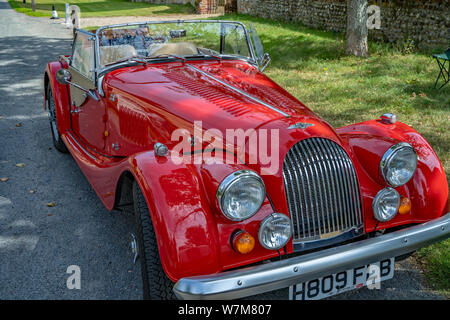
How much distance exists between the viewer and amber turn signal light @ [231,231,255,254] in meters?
2.32

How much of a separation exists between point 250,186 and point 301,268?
495 mm

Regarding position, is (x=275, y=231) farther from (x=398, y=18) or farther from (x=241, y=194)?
(x=398, y=18)

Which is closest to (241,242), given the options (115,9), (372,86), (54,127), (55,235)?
(55,235)

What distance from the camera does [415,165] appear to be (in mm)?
2814

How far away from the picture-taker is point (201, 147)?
2.94m

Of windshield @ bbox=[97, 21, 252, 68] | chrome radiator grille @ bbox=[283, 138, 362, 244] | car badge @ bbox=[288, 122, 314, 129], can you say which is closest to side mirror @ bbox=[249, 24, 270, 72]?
windshield @ bbox=[97, 21, 252, 68]

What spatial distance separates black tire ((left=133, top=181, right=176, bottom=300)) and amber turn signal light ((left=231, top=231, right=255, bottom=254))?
42 centimetres

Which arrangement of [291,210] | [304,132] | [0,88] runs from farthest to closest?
1. [0,88]
2. [304,132]
3. [291,210]

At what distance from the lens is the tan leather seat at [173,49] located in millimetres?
4023

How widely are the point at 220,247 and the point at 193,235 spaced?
166 mm

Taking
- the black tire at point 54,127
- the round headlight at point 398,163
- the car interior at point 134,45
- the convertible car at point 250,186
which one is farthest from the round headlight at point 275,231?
the black tire at point 54,127
